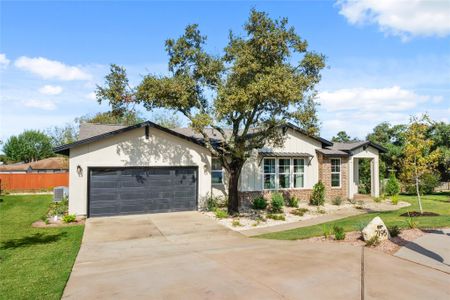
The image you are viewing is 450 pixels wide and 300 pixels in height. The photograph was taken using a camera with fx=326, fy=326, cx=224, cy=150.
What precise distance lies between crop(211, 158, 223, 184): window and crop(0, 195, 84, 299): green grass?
7.62 meters

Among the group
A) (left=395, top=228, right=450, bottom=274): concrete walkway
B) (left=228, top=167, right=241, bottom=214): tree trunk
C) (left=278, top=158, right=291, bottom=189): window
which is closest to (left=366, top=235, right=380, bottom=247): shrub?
(left=395, top=228, right=450, bottom=274): concrete walkway

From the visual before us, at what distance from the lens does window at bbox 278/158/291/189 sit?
66.1ft

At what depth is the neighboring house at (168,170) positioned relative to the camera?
1520 cm

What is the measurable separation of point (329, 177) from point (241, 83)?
11266 millimetres

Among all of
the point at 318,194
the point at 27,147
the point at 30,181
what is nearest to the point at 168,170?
the point at 318,194

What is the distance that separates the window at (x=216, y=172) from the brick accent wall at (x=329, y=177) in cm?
690

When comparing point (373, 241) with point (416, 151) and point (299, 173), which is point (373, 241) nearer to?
point (416, 151)

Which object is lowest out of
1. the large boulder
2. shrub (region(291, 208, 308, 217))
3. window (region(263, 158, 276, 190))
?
shrub (region(291, 208, 308, 217))

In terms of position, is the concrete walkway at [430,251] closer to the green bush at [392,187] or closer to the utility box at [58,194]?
the green bush at [392,187]

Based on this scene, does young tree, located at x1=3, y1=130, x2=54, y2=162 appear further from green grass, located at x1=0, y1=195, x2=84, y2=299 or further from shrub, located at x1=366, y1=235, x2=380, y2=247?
shrub, located at x1=366, y1=235, x2=380, y2=247

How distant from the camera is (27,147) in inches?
2479

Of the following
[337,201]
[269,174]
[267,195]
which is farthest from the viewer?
[269,174]

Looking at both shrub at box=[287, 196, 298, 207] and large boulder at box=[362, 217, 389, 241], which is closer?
large boulder at box=[362, 217, 389, 241]

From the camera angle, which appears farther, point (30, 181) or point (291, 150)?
point (30, 181)
